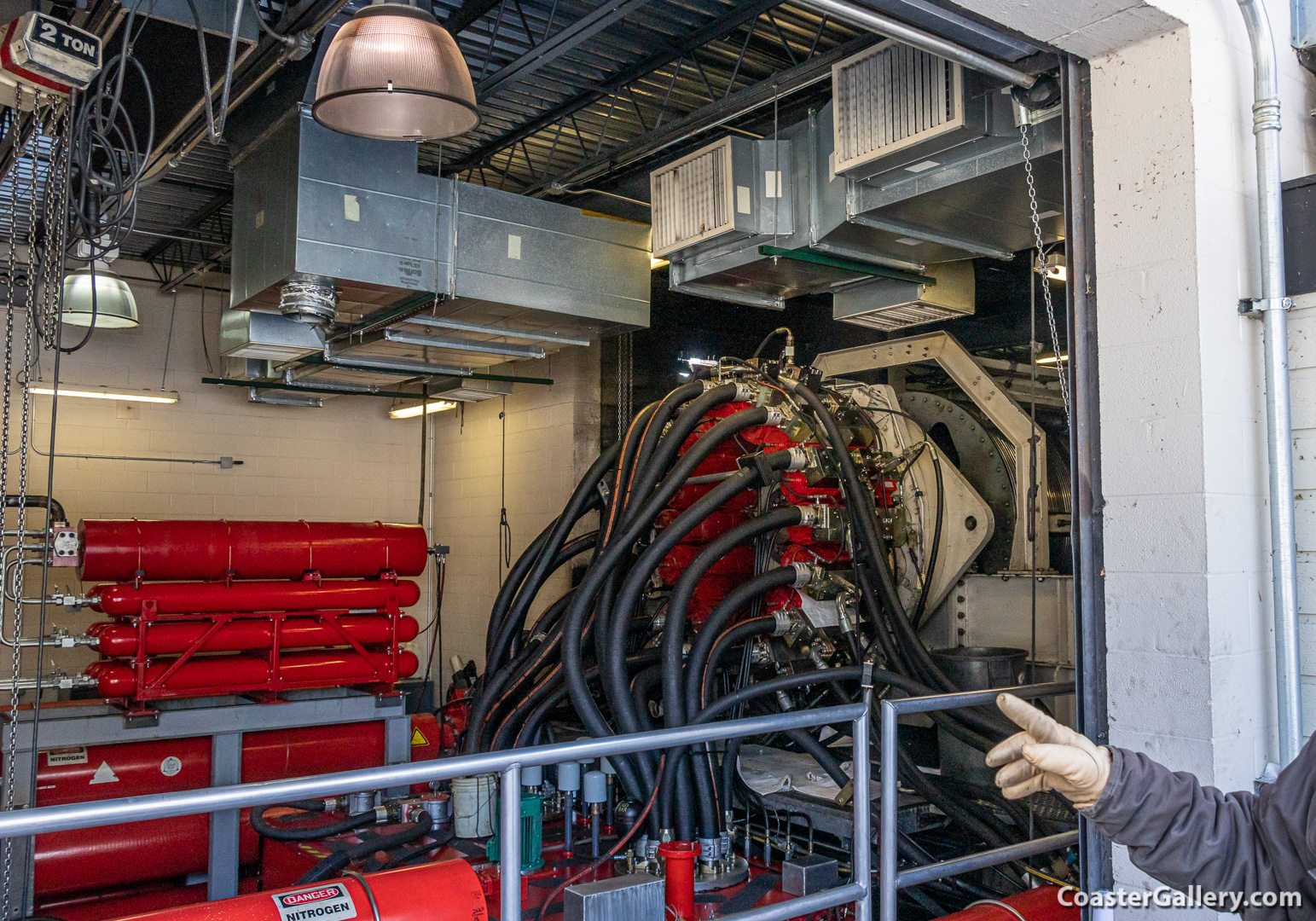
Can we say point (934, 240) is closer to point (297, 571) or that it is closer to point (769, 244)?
point (769, 244)

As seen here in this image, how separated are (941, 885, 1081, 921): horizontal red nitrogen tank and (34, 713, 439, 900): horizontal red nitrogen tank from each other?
9.79ft

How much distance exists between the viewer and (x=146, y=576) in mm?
5441

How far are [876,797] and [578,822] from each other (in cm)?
150

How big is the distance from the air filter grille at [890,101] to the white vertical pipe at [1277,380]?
3.15 feet

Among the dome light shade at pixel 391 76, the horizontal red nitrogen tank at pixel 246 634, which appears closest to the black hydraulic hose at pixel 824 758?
the dome light shade at pixel 391 76

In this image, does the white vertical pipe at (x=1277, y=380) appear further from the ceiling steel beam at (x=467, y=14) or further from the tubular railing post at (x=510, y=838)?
the ceiling steel beam at (x=467, y=14)

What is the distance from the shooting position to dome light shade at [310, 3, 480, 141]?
10.6ft

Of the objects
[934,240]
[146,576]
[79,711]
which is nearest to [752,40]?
[934,240]

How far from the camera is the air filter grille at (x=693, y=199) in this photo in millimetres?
4883

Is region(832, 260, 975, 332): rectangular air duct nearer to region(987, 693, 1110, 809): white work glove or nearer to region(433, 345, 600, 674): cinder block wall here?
region(433, 345, 600, 674): cinder block wall

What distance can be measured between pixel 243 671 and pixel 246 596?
40 cm

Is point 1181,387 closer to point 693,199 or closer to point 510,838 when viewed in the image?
point 510,838

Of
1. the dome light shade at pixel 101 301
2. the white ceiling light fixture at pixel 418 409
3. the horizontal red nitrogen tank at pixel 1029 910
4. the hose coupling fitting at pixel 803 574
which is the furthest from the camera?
the white ceiling light fixture at pixel 418 409

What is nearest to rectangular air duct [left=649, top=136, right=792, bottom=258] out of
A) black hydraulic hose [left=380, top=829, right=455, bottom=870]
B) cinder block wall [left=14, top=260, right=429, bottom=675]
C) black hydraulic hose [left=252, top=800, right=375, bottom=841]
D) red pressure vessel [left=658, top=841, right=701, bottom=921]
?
red pressure vessel [left=658, top=841, right=701, bottom=921]
